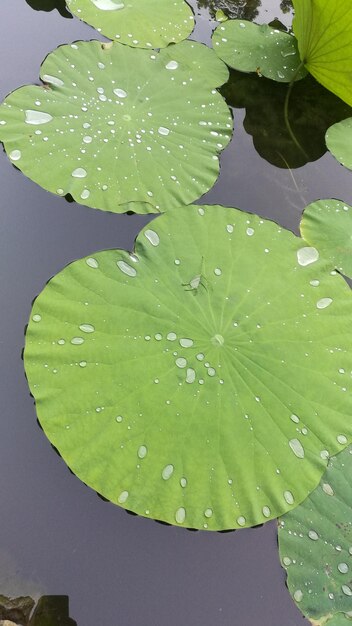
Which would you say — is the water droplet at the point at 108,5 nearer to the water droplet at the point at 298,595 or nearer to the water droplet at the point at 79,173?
the water droplet at the point at 79,173

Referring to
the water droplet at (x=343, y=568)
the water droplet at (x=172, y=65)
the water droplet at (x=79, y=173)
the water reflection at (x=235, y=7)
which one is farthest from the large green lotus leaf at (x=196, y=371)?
the water reflection at (x=235, y=7)

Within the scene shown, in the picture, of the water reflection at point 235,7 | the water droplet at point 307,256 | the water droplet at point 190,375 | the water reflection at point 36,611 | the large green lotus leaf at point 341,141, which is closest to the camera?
the water reflection at point 36,611

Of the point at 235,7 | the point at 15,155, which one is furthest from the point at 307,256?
the point at 235,7

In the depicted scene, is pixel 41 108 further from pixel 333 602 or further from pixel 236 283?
pixel 333 602

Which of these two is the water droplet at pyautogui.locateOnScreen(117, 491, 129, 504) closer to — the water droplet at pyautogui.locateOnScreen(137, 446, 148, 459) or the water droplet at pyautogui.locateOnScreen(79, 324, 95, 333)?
the water droplet at pyautogui.locateOnScreen(137, 446, 148, 459)

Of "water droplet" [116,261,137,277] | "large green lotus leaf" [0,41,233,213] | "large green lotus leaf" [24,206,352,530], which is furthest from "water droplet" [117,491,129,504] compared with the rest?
"large green lotus leaf" [0,41,233,213]

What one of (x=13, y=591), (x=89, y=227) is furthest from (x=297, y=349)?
(x=13, y=591)
